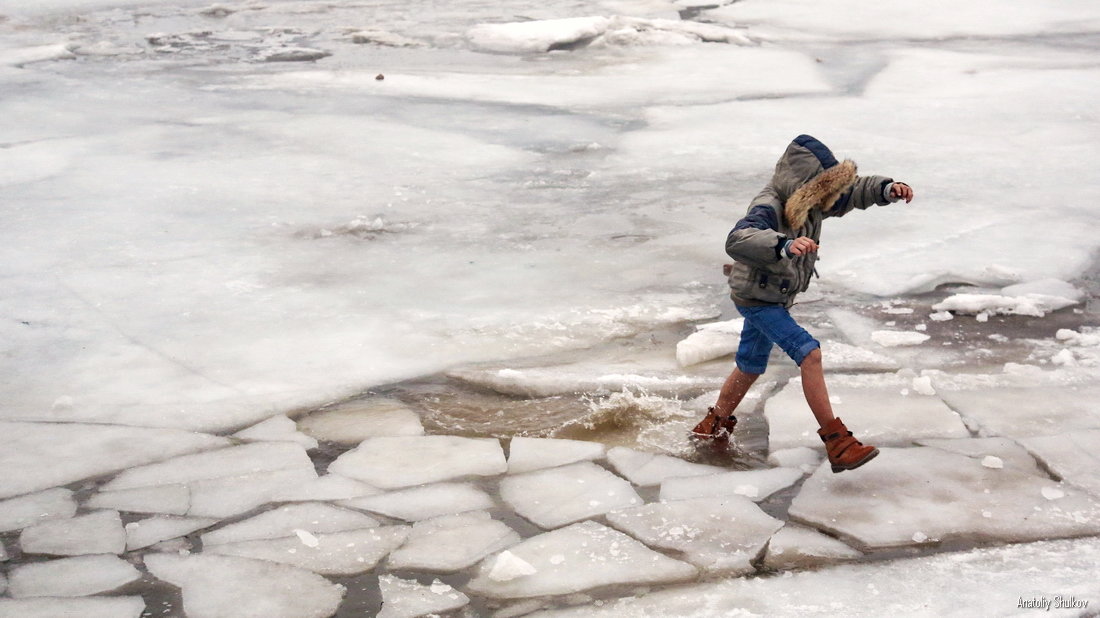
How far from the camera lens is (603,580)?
308 cm

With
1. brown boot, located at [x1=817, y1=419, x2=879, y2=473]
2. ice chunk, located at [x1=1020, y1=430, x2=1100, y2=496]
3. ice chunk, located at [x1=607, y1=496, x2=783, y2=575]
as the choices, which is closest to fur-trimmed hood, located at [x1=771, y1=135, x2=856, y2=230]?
brown boot, located at [x1=817, y1=419, x2=879, y2=473]

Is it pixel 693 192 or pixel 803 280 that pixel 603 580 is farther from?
pixel 693 192

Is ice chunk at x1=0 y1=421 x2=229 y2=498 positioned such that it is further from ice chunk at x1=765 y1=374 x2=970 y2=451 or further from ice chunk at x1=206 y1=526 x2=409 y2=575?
ice chunk at x1=765 y1=374 x2=970 y2=451

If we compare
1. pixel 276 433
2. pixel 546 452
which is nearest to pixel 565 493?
pixel 546 452

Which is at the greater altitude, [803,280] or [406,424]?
[803,280]

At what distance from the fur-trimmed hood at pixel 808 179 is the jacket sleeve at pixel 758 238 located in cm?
7

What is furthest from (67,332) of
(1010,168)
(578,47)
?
(578,47)

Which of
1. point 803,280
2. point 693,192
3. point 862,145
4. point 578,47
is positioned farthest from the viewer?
point 578,47

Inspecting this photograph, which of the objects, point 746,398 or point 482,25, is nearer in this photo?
point 746,398

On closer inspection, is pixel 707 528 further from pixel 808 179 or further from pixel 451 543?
pixel 808 179

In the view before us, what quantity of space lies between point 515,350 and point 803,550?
177cm

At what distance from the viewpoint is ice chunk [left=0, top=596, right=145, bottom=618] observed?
2.95 m

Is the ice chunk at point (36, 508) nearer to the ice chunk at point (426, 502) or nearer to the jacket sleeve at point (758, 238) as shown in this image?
the ice chunk at point (426, 502)

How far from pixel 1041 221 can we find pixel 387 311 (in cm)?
366
